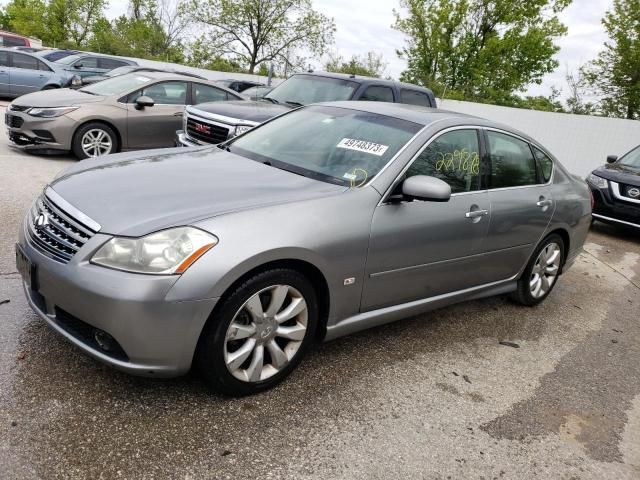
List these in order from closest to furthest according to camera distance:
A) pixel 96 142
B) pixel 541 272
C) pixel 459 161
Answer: pixel 459 161 < pixel 541 272 < pixel 96 142

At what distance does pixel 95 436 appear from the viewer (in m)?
2.59

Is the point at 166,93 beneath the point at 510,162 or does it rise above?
beneath

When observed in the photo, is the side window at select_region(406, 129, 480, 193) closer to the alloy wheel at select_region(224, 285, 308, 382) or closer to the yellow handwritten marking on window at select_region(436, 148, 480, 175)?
the yellow handwritten marking on window at select_region(436, 148, 480, 175)

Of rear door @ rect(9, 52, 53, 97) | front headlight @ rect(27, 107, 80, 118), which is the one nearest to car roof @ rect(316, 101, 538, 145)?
front headlight @ rect(27, 107, 80, 118)

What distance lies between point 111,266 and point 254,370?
0.91 metres

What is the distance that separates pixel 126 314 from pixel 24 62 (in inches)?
597

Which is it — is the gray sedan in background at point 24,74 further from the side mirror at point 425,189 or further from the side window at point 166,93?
the side mirror at point 425,189

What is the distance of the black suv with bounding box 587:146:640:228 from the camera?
8773mm

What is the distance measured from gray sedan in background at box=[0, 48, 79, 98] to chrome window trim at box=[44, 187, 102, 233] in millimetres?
13408

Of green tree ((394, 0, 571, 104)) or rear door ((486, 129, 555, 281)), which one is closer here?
rear door ((486, 129, 555, 281))

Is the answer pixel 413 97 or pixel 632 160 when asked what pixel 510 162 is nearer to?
pixel 413 97

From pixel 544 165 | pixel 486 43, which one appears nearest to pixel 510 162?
pixel 544 165

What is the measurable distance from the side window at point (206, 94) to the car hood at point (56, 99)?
1593 millimetres

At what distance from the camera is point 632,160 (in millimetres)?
9992
